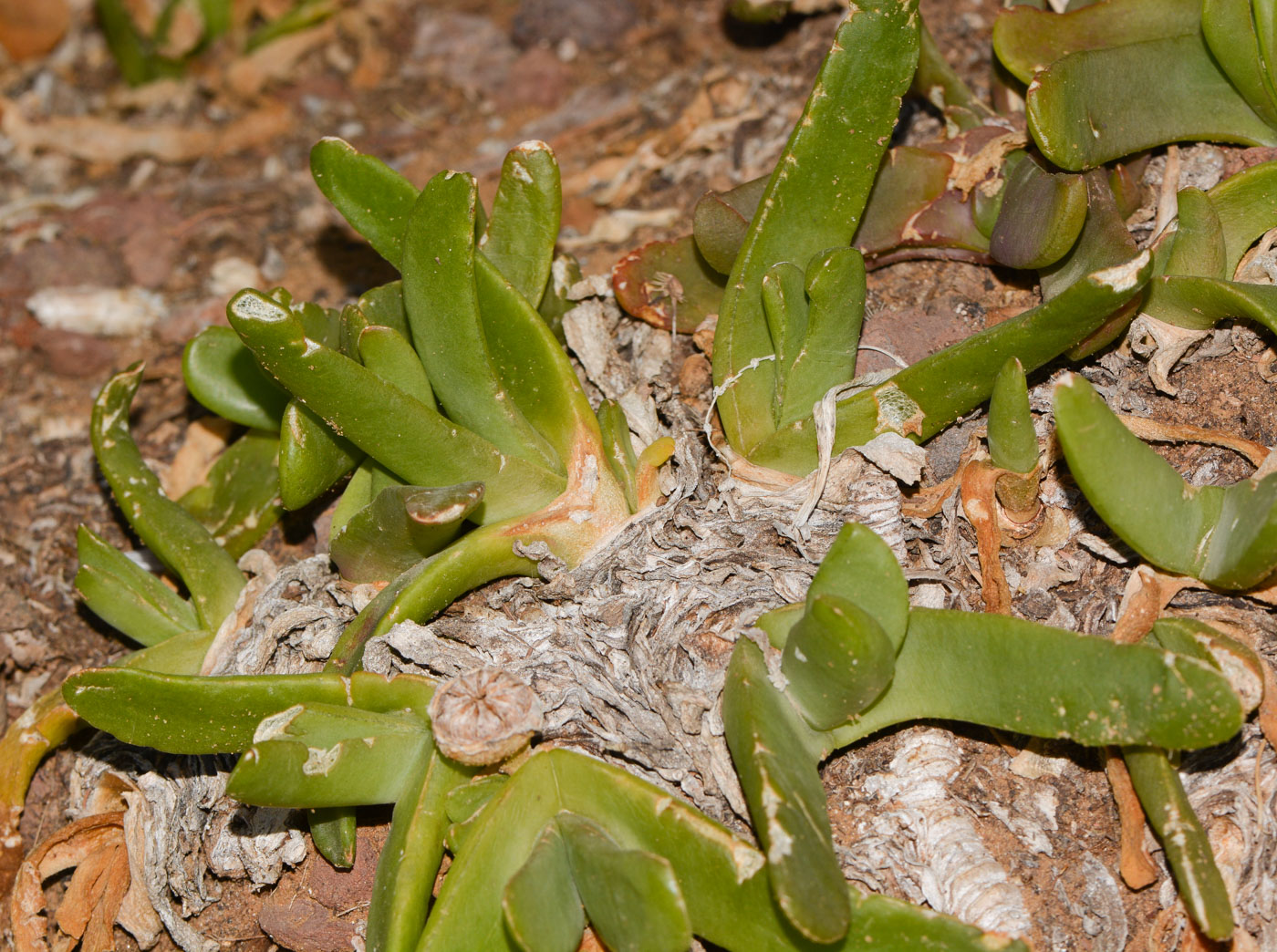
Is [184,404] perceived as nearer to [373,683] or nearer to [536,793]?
[373,683]

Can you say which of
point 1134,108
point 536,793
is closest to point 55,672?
point 536,793

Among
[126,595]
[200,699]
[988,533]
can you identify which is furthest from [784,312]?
[126,595]

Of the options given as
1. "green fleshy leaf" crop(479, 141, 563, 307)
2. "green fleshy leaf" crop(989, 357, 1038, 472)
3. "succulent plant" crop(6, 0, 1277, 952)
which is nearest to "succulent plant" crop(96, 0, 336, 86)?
"succulent plant" crop(6, 0, 1277, 952)

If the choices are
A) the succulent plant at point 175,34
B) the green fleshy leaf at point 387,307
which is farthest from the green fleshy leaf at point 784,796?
the succulent plant at point 175,34

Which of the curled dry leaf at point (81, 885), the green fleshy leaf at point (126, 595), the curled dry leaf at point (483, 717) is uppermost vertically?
the curled dry leaf at point (483, 717)

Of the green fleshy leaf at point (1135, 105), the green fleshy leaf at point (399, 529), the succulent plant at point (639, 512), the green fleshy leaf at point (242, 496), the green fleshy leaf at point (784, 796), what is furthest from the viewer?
the green fleshy leaf at point (242, 496)

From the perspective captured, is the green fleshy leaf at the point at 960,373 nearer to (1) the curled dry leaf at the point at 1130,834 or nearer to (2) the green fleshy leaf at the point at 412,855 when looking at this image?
(1) the curled dry leaf at the point at 1130,834

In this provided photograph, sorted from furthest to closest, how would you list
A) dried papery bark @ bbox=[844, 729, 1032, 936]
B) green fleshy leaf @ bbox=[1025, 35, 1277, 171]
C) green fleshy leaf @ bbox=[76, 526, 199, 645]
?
green fleshy leaf @ bbox=[76, 526, 199, 645], green fleshy leaf @ bbox=[1025, 35, 1277, 171], dried papery bark @ bbox=[844, 729, 1032, 936]

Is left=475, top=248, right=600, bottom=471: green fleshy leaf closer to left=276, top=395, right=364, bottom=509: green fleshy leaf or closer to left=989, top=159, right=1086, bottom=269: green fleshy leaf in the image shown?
left=276, top=395, right=364, bottom=509: green fleshy leaf
